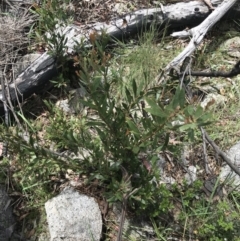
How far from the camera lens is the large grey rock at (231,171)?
2652mm

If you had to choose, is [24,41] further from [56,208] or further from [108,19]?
[56,208]

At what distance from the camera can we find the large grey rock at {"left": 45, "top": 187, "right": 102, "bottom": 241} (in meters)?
2.38

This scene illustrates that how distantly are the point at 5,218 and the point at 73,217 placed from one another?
44 cm

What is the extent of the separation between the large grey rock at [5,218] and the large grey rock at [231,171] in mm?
1424

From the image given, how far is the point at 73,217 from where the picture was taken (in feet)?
8.00

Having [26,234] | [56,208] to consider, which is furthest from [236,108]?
[26,234]

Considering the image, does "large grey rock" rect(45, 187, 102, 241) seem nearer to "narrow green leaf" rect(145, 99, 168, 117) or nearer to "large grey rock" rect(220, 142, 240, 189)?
"large grey rock" rect(220, 142, 240, 189)

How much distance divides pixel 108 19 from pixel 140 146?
1.74 metres

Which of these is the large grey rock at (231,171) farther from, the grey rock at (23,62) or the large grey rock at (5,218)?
the grey rock at (23,62)

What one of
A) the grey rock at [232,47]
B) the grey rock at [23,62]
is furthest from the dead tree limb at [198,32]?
the grey rock at [23,62]

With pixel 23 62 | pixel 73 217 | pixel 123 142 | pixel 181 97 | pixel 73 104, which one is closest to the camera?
pixel 181 97

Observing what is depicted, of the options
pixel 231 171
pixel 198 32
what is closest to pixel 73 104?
pixel 198 32

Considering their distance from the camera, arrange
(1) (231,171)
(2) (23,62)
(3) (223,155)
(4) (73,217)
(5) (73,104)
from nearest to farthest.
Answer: (4) (73,217), (3) (223,155), (1) (231,171), (5) (73,104), (2) (23,62)

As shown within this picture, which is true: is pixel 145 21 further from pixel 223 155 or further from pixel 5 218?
pixel 5 218
